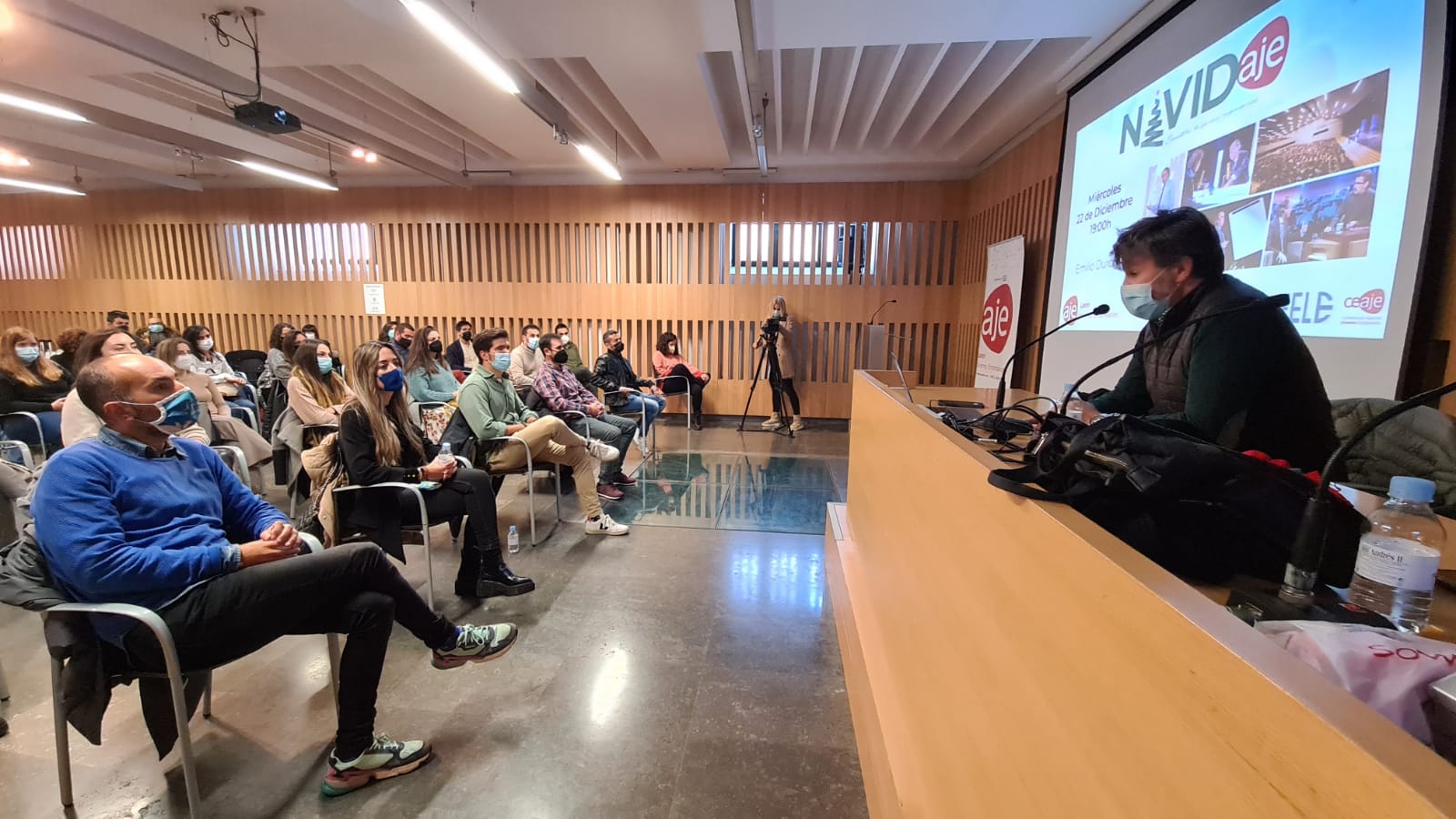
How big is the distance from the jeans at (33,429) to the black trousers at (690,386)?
4.41 metres

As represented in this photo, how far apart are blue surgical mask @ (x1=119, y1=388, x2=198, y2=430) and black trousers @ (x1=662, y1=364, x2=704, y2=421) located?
14.8ft

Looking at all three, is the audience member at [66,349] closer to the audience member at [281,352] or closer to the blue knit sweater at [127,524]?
the audience member at [281,352]

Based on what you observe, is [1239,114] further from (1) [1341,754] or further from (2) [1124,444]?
(1) [1341,754]

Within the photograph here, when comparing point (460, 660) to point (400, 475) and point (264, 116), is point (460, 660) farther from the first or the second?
point (264, 116)

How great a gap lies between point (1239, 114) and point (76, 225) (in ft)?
40.3

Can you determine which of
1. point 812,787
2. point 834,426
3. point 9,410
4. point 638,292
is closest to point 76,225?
point 9,410

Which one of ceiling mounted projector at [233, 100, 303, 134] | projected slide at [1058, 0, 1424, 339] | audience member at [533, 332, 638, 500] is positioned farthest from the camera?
audience member at [533, 332, 638, 500]

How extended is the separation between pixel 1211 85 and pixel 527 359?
4578mm

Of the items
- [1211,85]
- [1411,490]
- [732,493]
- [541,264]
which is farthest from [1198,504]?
[541,264]

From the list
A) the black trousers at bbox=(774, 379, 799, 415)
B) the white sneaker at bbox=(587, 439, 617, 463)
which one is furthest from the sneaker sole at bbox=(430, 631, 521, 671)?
the black trousers at bbox=(774, 379, 799, 415)

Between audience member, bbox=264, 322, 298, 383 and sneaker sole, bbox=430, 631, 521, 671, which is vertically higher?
audience member, bbox=264, 322, 298, 383

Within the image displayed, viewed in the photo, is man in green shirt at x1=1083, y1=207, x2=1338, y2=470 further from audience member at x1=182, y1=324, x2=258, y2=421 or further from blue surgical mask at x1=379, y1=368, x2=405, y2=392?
audience member at x1=182, y1=324, x2=258, y2=421

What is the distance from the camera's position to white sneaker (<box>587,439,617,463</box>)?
3420mm

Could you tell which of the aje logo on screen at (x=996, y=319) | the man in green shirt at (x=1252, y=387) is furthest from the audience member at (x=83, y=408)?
the aje logo on screen at (x=996, y=319)
